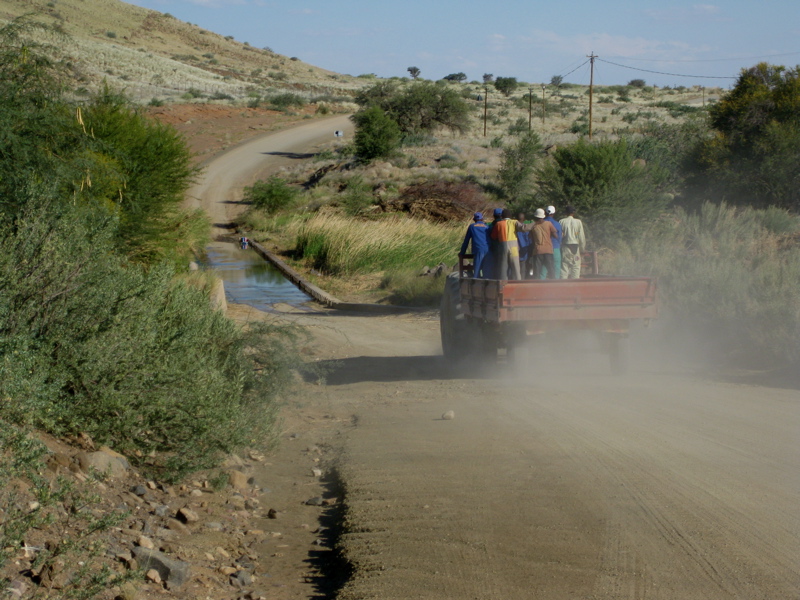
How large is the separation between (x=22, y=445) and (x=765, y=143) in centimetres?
3382

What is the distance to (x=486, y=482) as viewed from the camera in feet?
Answer: 21.6

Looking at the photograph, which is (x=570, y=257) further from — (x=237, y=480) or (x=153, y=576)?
(x=153, y=576)

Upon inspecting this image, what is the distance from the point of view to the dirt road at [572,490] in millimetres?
4836

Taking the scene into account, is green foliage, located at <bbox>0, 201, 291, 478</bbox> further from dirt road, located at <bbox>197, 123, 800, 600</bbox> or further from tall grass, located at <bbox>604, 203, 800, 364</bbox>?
tall grass, located at <bbox>604, 203, 800, 364</bbox>

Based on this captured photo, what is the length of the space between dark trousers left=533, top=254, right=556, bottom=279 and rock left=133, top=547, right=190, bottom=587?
862 centimetres

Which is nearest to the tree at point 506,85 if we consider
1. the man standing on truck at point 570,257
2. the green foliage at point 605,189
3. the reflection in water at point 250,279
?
the reflection in water at point 250,279

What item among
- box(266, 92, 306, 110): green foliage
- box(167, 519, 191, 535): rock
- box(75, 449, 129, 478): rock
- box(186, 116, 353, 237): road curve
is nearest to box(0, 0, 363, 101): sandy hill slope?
box(266, 92, 306, 110): green foliage

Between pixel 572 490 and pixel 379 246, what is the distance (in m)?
20.4

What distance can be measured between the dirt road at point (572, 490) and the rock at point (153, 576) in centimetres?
109

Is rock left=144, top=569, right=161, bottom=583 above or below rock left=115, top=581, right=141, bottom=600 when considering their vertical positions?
below

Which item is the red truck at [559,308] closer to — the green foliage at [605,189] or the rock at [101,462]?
the rock at [101,462]

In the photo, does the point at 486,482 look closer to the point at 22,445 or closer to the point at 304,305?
the point at 22,445

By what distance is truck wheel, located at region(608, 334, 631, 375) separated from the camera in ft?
37.3

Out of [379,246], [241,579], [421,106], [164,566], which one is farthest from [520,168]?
[164,566]
